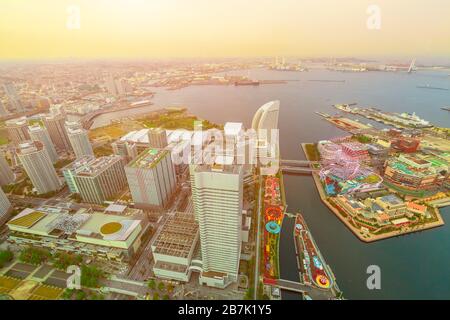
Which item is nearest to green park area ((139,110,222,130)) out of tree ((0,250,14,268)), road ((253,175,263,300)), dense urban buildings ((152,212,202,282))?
road ((253,175,263,300))

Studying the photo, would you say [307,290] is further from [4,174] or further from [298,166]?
[4,174]

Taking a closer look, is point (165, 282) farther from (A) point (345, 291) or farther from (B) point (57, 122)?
(B) point (57, 122)

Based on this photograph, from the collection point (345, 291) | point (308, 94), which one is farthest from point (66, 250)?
point (308, 94)

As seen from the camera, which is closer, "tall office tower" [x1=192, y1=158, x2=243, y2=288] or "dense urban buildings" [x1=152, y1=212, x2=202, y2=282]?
"tall office tower" [x1=192, y1=158, x2=243, y2=288]

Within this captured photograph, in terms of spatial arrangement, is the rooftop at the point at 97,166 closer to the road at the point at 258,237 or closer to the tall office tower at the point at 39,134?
the tall office tower at the point at 39,134

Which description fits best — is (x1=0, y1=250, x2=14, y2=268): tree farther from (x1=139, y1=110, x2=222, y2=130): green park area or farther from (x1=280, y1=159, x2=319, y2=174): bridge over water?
(x1=139, y1=110, x2=222, y2=130): green park area

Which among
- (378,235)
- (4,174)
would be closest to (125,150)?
(4,174)

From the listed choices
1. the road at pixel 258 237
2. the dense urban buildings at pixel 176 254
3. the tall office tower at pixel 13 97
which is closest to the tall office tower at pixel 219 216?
the dense urban buildings at pixel 176 254
